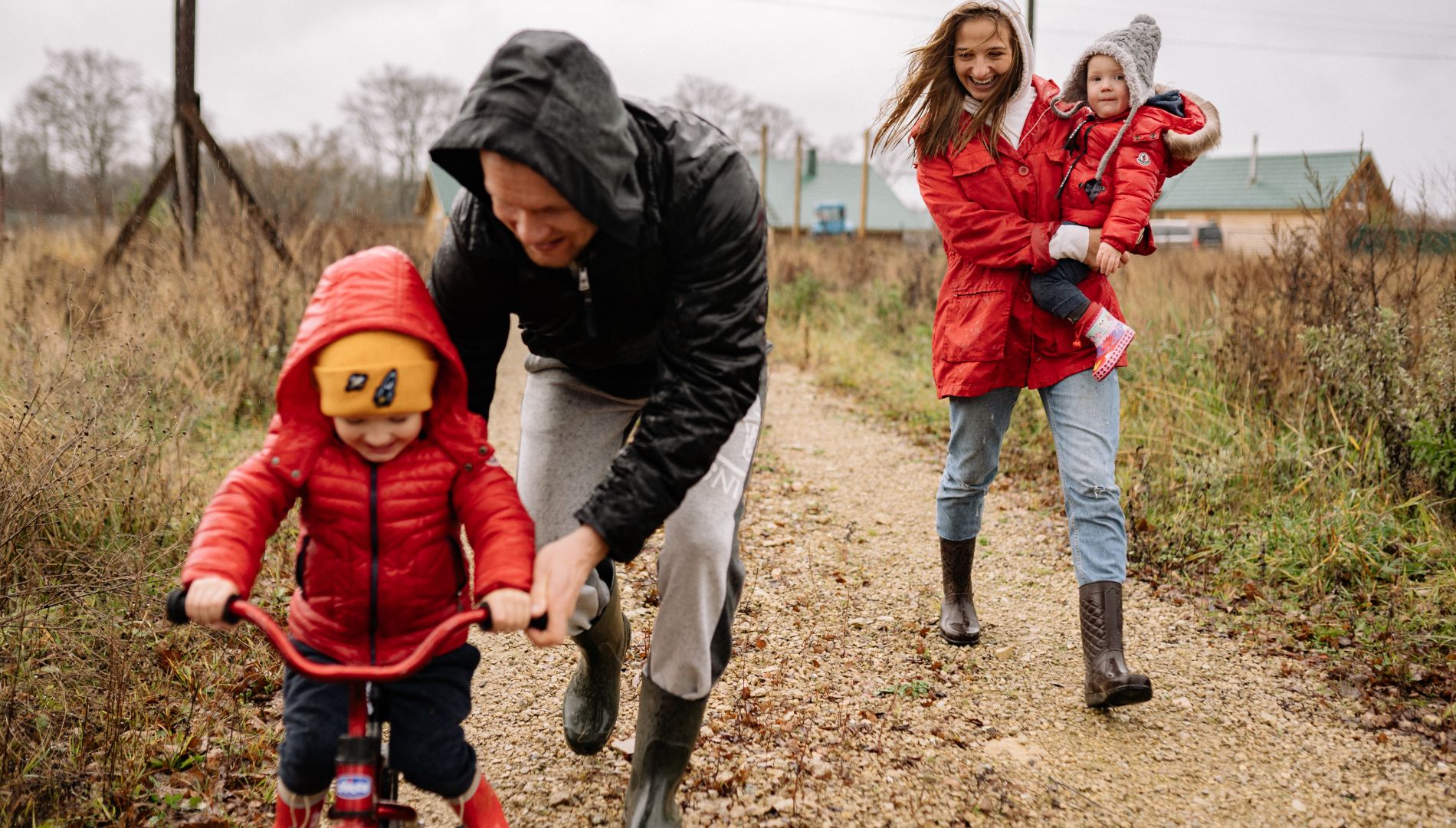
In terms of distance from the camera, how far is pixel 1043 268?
3396mm

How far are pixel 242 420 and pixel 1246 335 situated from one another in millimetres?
6770

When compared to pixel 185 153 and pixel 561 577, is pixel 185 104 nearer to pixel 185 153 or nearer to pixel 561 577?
pixel 185 153

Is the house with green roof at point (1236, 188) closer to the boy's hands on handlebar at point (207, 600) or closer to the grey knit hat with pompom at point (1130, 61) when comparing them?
the grey knit hat with pompom at point (1130, 61)

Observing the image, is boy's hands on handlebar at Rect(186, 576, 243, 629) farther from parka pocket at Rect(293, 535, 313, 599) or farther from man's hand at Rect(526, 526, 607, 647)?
man's hand at Rect(526, 526, 607, 647)

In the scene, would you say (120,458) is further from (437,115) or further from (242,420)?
(437,115)

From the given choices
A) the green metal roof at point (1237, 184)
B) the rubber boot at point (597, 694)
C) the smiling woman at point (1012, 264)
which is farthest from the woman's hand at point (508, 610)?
the green metal roof at point (1237, 184)

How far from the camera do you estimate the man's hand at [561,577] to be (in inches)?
76.7

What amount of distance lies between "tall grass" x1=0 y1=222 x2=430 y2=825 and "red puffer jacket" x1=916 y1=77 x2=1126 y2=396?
269 centimetres

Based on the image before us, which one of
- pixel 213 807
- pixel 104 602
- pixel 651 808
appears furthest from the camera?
pixel 104 602

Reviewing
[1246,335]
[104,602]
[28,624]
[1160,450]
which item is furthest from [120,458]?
[1246,335]

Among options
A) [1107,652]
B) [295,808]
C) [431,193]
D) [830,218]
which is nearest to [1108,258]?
[1107,652]

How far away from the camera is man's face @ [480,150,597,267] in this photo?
5.80 feet

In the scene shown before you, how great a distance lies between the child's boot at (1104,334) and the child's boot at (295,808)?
2.66m

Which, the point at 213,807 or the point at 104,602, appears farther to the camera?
the point at 104,602
